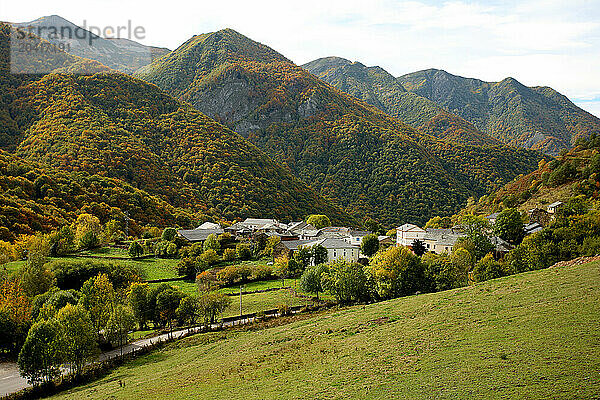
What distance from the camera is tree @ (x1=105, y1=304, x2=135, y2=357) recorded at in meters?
34.7

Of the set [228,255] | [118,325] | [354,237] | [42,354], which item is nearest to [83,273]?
[118,325]

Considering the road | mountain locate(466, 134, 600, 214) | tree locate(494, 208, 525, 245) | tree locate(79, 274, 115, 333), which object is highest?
mountain locate(466, 134, 600, 214)

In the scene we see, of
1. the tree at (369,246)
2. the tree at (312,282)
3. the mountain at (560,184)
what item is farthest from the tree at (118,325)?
the mountain at (560,184)

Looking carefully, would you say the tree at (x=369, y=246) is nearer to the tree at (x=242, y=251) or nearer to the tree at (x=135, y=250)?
the tree at (x=242, y=251)

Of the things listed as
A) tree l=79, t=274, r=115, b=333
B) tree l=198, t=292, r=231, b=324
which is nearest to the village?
tree l=198, t=292, r=231, b=324

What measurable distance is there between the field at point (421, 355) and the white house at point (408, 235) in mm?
44701

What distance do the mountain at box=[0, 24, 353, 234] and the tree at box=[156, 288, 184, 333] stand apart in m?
57.8

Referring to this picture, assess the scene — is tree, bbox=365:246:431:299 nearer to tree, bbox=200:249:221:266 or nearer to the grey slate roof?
tree, bbox=200:249:221:266

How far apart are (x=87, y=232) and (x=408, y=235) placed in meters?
56.7

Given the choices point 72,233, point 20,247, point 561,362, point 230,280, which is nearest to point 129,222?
point 72,233

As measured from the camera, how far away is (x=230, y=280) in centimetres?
5828

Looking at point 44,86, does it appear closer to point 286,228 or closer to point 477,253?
point 286,228

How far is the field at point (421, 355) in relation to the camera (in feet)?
46.0

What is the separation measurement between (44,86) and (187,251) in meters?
103
